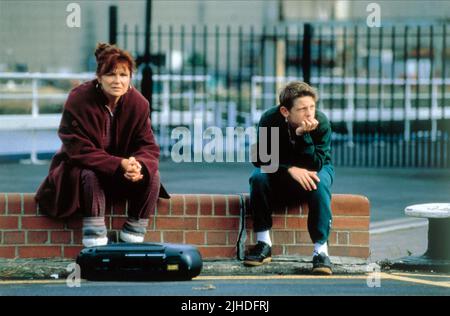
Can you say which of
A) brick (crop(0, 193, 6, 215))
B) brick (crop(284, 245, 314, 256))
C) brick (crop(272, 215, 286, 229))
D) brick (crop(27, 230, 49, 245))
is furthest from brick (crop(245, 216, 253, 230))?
brick (crop(0, 193, 6, 215))

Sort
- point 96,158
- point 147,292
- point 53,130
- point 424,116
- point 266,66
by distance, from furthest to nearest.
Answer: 1. point 424,116
2. point 266,66
3. point 53,130
4. point 96,158
5. point 147,292

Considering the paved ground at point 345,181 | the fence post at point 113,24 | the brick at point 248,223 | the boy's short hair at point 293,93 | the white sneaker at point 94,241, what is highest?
the fence post at point 113,24

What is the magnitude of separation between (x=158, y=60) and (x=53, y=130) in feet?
7.34

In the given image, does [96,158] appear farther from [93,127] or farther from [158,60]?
[158,60]

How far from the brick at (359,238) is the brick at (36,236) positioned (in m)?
2.05

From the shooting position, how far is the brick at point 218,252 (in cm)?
759

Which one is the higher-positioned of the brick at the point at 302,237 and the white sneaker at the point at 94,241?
the white sneaker at the point at 94,241

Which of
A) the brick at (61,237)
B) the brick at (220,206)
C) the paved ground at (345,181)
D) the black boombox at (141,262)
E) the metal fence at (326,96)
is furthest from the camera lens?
the metal fence at (326,96)

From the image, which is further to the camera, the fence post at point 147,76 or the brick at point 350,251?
the fence post at point 147,76

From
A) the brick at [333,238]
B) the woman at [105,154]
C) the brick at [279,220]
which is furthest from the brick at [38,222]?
the brick at [333,238]

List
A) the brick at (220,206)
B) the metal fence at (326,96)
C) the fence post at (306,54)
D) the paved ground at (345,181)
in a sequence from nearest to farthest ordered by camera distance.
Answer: the brick at (220,206), the paved ground at (345,181), the fence post at (306,54), the metal fence at (326,96)

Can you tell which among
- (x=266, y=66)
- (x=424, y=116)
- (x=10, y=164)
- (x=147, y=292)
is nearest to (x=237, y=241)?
(x=147, y=292)

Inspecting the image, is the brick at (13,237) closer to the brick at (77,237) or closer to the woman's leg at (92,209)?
the brick at (77,237)

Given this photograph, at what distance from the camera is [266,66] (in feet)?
67.8
